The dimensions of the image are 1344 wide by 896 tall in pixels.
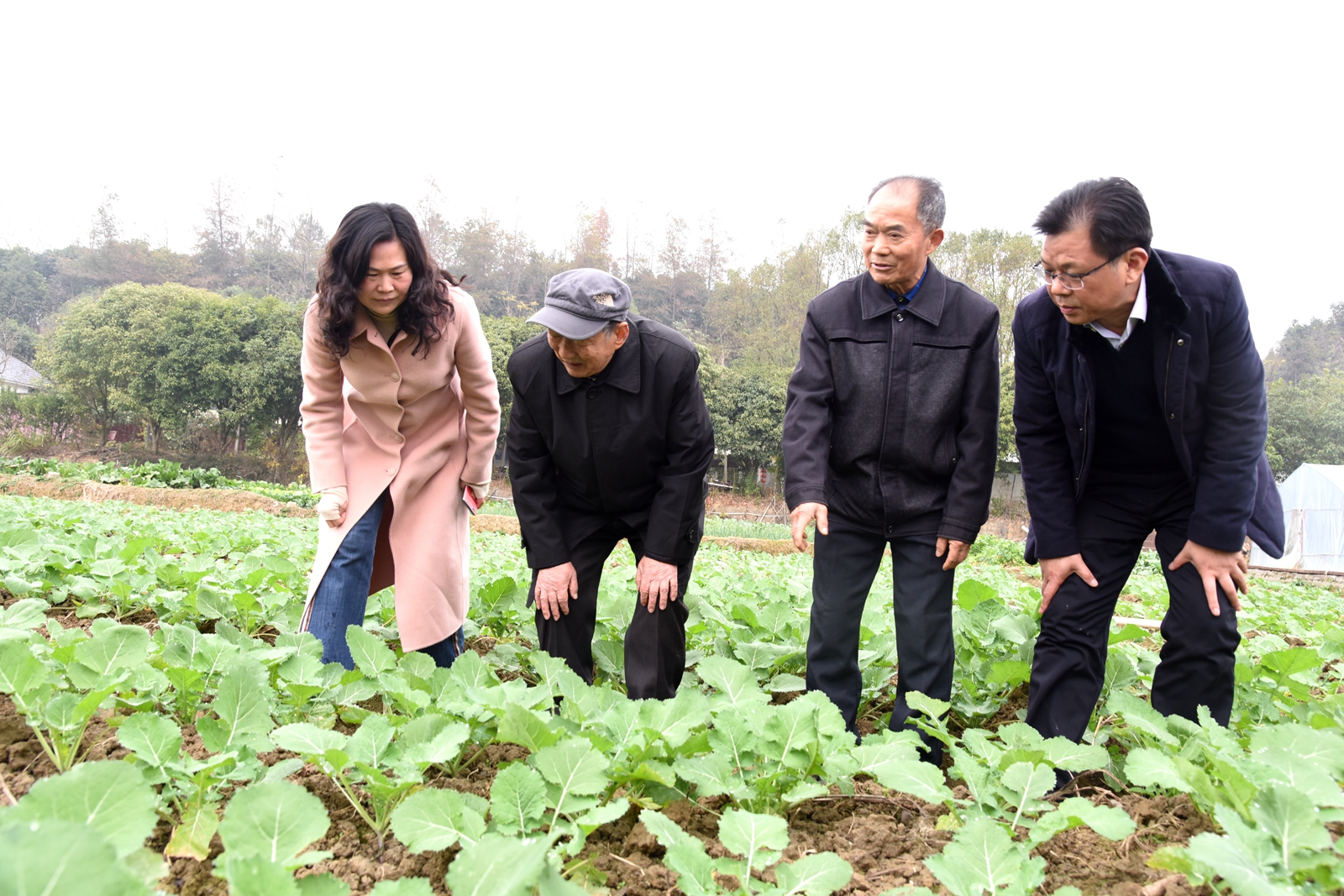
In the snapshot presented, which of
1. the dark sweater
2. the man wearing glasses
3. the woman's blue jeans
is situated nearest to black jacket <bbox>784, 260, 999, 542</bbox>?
the man wearing glasses

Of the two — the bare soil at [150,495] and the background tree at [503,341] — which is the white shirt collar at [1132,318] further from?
the background tree at [503,341]

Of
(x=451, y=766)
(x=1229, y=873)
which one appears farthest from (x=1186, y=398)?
(x=451, y=766)

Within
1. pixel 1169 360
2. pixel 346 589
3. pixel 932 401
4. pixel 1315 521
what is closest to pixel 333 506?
pixel 346 589

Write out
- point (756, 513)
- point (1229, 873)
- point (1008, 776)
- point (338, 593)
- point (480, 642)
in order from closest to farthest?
point (1229, 873) → point (1008, 776) → point (338, 593) → point (480, 642) → point (756, 513)

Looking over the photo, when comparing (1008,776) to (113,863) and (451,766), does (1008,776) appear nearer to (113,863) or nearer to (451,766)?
(451,766)

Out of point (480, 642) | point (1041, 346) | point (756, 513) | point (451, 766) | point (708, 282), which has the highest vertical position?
point (708, 282)

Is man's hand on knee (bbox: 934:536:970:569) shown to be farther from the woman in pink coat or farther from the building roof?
the building roof

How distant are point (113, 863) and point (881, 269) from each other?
234 centimetres

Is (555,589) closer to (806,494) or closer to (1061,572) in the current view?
(806,494)

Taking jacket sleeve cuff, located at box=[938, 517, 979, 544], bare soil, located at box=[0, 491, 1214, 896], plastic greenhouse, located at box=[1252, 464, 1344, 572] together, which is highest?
jacket sleeve cuff, located at box=[938, 517, 979, 544]

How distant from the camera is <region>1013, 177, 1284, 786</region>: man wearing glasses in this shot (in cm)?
230

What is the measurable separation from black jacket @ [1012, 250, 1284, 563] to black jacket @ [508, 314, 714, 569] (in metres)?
1.14

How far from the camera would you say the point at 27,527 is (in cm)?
391

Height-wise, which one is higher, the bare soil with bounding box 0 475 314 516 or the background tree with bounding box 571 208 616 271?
the background tree with bounding box 571 208 616 271
